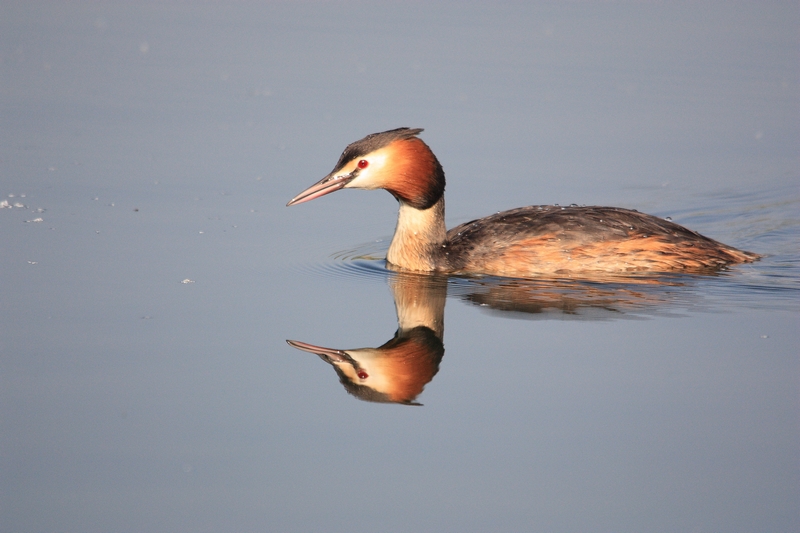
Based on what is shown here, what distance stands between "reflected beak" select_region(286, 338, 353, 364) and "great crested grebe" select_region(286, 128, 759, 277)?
234 cm

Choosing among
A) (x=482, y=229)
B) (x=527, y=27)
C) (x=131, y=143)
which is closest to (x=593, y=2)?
(x=527, y=27)

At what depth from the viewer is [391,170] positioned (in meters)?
10.4

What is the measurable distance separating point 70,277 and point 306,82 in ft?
27.7

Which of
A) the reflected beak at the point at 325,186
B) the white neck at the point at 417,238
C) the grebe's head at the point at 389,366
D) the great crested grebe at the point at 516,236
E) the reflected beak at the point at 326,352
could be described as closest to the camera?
the grebe's head at the point at 389,366

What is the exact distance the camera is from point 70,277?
945 centimetres

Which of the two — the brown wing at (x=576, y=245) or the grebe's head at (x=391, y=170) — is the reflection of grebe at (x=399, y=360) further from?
the grebe's head at (x=391, y=170)

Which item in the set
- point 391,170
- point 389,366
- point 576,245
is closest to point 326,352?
point 389,366

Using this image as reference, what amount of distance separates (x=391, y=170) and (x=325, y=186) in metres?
0.64

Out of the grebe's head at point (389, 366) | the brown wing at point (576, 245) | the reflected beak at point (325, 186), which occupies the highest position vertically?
the reflected beak at point (325, 186)

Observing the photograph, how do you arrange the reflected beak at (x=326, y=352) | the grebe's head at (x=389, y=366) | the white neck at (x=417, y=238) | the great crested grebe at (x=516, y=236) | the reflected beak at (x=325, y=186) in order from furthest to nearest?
the white neck at (x=417, y=238), the great crested grebe at (x=516, y=236), the reflected beak at (x=325, y=186), the reflected beak at (x=326, y=352), the grebe's head at (x=389, y=366)

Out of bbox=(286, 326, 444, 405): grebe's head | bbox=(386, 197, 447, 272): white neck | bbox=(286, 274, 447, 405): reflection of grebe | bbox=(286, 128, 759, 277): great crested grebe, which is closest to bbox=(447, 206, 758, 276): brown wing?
bbox=(286, 128, 759, 277): great crested grebe

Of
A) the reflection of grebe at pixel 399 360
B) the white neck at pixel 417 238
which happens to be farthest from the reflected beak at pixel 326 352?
the white neck at pixel 417 238

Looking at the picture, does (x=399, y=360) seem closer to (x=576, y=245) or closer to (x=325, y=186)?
(x=325, y=186)

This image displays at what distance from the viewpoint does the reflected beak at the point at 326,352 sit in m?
7.84
